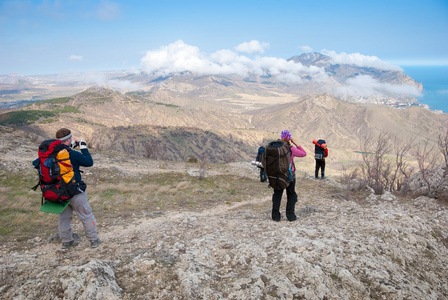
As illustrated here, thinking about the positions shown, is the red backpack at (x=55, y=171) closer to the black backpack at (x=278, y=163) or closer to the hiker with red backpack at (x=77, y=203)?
the hiker with red backpack at (x=77, y=203)

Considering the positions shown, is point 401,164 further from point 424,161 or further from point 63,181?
point 63,181

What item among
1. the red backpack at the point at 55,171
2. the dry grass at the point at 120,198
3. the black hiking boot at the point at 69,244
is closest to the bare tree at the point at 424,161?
the dry grass at the point at 120,198

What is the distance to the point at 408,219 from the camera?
619 cm

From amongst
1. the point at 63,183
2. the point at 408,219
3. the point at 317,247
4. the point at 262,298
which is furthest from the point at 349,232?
the point at 63,183

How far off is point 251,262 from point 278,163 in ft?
8.43

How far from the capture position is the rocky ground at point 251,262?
3464 mm

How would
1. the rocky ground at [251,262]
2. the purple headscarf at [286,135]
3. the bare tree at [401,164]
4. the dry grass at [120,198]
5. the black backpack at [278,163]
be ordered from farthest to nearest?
the bare tree at [401,164] < the dry grass at [120,198] < the purple headscarf at [286,135] < the black backpack at [278,163] < the rocky ground at [251,262]

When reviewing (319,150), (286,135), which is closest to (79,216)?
(286,135)

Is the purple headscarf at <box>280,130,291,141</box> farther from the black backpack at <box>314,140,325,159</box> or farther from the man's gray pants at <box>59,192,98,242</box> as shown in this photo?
the black backpack at <box>314,140,325,159</box>

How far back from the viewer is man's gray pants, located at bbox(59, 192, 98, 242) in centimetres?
528

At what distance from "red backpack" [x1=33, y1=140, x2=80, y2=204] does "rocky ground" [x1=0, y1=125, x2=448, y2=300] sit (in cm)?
130

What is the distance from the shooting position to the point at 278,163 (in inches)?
241

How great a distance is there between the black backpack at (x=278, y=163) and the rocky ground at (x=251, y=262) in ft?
3.96

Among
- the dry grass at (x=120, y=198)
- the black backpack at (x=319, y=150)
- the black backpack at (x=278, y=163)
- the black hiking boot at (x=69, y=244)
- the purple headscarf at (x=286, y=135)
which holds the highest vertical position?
the purple headscarf at (x=286, y=135)
